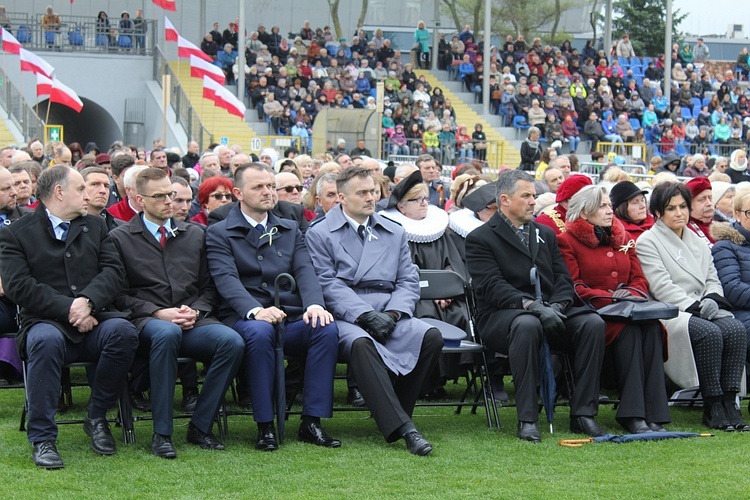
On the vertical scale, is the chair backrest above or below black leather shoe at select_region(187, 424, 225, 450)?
above

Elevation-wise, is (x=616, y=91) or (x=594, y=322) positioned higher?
(x=616, y=91)

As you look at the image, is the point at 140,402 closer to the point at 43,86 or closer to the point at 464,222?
the point at 464,222

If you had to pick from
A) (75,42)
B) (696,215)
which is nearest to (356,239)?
(696,215)

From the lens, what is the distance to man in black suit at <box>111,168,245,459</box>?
21.4ft

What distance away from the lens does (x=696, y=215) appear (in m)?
8.78

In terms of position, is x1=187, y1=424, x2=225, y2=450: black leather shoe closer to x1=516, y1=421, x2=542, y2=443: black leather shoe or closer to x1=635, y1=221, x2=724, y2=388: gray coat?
→ x1=516, y1=421, x2=542, y2=443: black leather shoe

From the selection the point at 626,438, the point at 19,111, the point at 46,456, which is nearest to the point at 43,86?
the point at 19,111

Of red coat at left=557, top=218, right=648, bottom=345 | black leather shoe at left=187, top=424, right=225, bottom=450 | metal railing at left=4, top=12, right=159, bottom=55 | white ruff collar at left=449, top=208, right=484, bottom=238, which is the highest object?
metal railing at left=4, top=12, right=159, bottom=55

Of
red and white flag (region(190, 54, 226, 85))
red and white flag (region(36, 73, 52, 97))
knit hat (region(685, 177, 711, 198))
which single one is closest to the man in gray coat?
knit hat (region(685, 177, 711, 198))

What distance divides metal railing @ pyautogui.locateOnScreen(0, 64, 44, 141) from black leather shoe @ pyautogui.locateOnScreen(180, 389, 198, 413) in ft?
61.0

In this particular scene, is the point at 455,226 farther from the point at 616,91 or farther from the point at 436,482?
the point at 616,91

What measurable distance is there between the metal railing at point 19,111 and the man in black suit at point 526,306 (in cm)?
1937

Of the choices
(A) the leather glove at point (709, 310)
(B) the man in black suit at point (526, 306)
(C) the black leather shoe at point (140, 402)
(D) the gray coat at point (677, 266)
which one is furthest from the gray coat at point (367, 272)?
(A) the leather glove at point (709, 310)

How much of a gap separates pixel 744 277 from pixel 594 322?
5.35 feet
